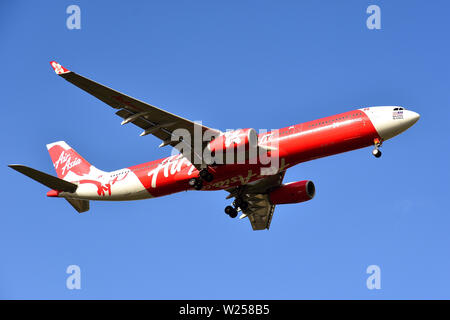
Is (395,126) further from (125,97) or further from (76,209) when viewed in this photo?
(76,209)

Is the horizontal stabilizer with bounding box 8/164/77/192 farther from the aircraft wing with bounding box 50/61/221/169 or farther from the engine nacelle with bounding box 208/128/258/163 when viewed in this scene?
the engine nacelle with bounding box 208/128/258/163

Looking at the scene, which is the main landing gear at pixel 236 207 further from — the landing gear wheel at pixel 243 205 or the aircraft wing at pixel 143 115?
the aircraft wing at pixel 143 115

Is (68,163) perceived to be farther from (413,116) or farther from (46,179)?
(413,116)

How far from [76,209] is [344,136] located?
22240 millimetres

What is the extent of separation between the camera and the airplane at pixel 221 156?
3828 centimetres

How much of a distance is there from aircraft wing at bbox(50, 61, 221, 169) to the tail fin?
30.2 ft

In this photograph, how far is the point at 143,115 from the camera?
126ft

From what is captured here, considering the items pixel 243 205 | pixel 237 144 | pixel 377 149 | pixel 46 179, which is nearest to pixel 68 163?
pixel 46 179

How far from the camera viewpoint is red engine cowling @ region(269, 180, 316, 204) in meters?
45.8

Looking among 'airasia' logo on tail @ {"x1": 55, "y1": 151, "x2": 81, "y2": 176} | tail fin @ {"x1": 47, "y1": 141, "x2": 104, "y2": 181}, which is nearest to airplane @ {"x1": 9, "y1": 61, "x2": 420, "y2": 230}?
tail fin @ {"x1": 47, "y1": 141, "x2": 104, "y2": 181}

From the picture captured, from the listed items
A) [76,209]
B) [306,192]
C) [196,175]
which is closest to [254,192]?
[306,192]

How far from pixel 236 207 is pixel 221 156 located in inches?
345

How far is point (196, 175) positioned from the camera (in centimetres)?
4175

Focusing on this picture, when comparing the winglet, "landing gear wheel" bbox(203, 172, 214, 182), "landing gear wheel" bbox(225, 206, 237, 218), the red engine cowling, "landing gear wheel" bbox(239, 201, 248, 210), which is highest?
the winglet
